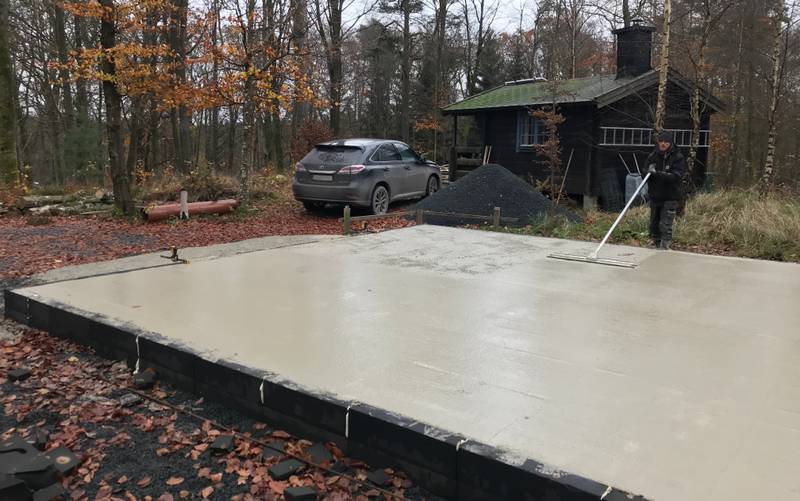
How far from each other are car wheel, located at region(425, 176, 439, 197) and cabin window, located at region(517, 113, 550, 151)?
13.9ft

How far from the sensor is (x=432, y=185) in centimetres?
1434

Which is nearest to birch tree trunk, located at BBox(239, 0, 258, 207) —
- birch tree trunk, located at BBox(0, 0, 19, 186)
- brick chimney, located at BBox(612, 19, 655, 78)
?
birch tree trunk, located at BBox(0, 0, 19, 186)

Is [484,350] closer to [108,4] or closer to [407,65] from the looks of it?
[108,4]

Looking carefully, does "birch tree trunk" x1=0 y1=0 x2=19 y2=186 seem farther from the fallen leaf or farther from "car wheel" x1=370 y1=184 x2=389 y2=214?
the fallen leaf

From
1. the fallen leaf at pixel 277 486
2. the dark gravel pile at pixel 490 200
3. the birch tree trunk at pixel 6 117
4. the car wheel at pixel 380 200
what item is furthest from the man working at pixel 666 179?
the birch tree trunk at pixel 6 117

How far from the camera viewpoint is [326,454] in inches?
118

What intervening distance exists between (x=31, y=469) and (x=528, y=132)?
16600 millimetres

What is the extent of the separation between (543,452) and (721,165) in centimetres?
2803

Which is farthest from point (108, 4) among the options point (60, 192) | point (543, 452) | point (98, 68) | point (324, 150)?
point (543, 452)

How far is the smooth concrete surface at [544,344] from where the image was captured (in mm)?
2639

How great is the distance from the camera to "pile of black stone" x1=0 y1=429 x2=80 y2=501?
254cm

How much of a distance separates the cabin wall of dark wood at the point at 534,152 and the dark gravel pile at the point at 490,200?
15.2 ft

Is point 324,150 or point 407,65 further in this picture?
point 407,65

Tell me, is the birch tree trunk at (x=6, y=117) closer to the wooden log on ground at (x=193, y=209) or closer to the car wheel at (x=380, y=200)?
Result: the wooden log on ground at (x=193, y=209)
